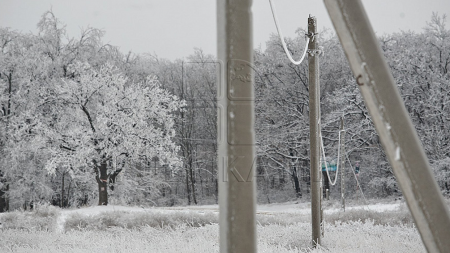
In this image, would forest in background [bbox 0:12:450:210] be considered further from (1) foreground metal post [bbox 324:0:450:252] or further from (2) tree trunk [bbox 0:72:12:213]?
(1) foreground metal post [bbox 324:0:450:252]

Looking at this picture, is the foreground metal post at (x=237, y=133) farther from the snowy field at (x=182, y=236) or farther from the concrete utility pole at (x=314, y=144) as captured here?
the concrete utility pole at (x=314, y=144)

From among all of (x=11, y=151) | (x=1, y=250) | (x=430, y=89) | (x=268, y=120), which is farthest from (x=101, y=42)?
(x=430, y=89)

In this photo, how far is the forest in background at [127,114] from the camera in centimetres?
1745

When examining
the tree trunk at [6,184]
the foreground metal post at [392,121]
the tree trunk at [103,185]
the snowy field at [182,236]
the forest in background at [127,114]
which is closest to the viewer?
the foreground metal post at [392,121]

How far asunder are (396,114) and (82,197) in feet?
74.5

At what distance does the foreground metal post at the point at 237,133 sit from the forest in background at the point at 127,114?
17.0 m

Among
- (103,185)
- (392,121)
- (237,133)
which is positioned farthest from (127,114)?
(392,121)

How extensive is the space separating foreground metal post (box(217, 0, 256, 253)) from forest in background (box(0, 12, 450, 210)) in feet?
55.8

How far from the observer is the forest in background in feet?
57.3

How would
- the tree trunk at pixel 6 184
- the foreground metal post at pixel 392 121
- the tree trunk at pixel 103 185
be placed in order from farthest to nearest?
1. the tree trunk at pixel 6 184
2. the tree trunk at pixel 103 185
3. the foreground metal post at pixel 392 121

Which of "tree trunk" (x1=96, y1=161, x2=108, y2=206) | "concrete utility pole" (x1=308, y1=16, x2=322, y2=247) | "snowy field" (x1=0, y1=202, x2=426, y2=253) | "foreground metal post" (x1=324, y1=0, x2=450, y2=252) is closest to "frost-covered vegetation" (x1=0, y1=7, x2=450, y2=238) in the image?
"tree trunk" (x1=96, y1=161, x2=108, y2=206)

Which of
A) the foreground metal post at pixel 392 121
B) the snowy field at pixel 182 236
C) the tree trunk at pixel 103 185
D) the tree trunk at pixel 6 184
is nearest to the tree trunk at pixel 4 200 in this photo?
the tree trunk at pixel 6 184

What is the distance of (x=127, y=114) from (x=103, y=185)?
390cm

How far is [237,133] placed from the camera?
3.11 feet
